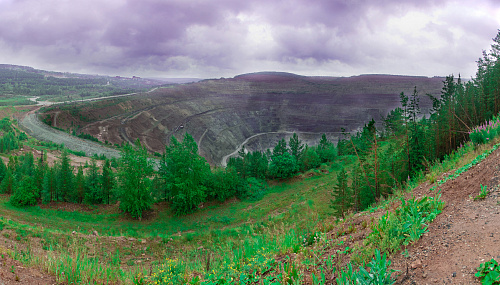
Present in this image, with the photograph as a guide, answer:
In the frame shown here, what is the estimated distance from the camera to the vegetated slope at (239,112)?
82.9m

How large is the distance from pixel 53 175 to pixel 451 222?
2973cm

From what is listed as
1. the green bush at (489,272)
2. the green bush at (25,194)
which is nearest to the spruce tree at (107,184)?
the green bush at (25,194)

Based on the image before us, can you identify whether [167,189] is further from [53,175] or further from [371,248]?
[371,248]

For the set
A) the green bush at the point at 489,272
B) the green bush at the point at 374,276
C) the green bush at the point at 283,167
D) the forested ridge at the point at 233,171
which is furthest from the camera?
the green bush at the point at 283,167

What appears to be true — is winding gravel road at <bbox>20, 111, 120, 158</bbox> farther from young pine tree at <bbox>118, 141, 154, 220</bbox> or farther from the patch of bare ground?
the patch of bare ground

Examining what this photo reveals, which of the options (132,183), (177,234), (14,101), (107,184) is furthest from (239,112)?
(177,234)

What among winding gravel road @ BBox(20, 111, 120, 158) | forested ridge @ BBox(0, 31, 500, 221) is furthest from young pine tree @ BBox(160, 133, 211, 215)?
winding gravel road @ BBox(20, 111, 120, 158)

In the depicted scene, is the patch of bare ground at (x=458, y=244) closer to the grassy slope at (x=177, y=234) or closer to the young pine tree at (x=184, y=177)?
the grassy slope at (x=177, y=234)

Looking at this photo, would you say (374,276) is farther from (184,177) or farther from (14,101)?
(14,101)

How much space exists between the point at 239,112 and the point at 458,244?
13104cm

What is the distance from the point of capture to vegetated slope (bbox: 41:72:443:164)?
272 feet

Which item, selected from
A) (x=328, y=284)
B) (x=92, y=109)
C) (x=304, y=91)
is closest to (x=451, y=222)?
(x=328, y=284)

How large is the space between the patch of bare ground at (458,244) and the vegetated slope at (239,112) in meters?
75.9

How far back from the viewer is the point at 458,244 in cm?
382
